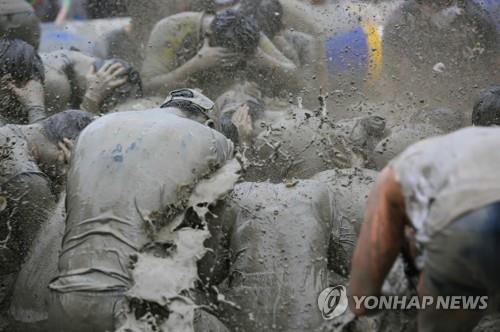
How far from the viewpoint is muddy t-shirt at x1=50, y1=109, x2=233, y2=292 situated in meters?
3.19

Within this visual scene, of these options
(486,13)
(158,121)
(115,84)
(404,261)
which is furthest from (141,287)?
(486,13)

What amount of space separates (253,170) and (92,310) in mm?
1701

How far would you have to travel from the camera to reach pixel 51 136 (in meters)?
4.40

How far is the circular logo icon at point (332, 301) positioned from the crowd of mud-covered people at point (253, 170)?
3 centimetres

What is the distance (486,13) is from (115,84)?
2.76 meters

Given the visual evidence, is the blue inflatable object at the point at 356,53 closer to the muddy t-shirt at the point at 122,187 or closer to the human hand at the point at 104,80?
the human hand at the point at 104,80

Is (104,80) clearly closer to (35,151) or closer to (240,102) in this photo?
(240,102)

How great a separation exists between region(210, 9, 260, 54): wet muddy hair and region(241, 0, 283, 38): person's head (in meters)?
0.44

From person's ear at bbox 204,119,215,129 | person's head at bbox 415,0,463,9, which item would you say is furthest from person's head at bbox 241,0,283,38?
person's ear at bbox 204,119,215,129

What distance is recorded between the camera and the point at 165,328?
307 centimetres

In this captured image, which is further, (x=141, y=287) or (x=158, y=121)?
(x=158, y=121)

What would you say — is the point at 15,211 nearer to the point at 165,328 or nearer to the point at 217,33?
the point at 165,328

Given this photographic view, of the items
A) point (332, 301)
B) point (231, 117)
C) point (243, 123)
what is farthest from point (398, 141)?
point (332, 301)

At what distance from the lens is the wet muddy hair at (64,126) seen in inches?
173
